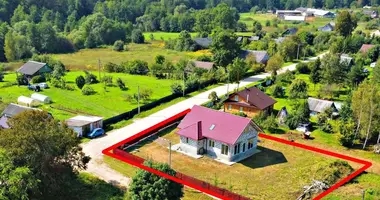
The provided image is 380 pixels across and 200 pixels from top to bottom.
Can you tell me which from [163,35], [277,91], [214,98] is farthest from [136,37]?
[277,91]

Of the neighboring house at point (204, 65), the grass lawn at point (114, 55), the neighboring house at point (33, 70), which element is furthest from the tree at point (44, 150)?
the grass lawn at point (114, 55)

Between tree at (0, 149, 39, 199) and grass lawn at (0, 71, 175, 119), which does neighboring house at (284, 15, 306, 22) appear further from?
tree at (0, 149, 39, 199)

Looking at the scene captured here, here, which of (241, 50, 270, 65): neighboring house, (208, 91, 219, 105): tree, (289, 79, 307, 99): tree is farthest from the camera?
(241, 50, 270, 65): neighboring house

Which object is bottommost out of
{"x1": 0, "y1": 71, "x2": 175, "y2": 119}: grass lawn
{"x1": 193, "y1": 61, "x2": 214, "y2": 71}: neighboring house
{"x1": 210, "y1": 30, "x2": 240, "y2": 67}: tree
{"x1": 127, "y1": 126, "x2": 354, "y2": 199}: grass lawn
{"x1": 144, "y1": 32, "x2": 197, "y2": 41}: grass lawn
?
{"x1": 127, "y1": 126, "x2": 354, "y2": 199}: grass lawn

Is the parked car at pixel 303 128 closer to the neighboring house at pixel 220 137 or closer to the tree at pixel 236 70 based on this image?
the neighboring house at pixel 220 137

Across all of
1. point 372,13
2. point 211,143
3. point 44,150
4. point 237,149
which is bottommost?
point 237,149

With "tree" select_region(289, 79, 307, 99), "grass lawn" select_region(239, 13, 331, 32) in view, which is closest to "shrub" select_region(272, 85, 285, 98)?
"tree" select_region(289, 79, 307, 99)

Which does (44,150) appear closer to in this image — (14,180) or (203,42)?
(14,180)
